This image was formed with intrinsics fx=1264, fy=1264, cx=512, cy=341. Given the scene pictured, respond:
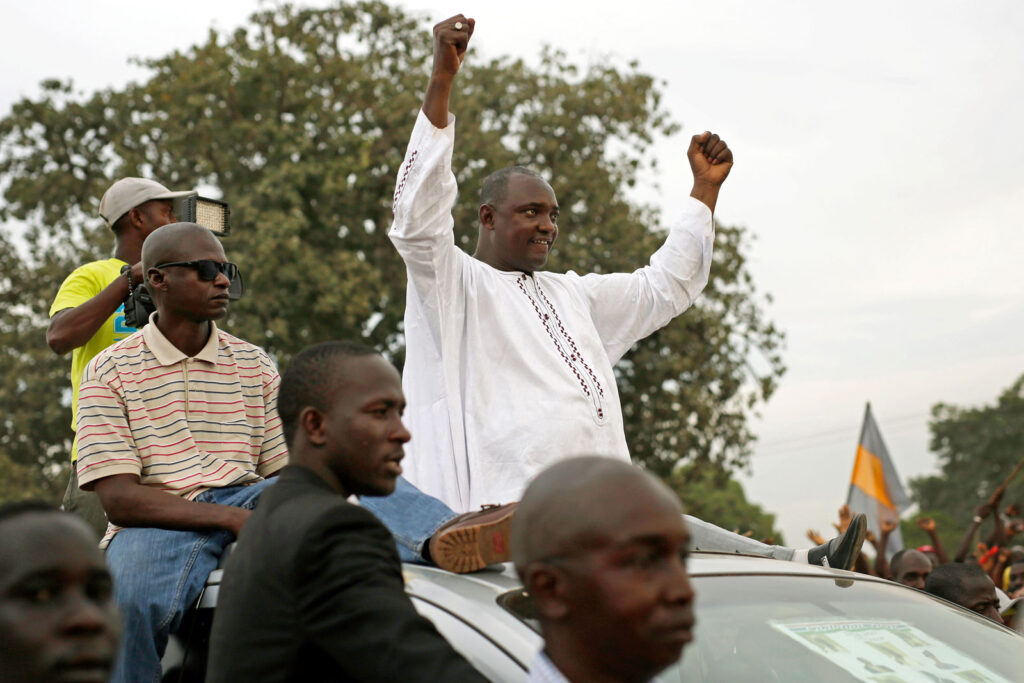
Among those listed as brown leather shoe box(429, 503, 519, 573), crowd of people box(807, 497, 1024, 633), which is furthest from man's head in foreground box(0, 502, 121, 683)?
crowd of people box(807, 497, 1024, 633)

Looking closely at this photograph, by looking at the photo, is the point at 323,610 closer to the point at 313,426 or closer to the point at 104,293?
the point at 313,426

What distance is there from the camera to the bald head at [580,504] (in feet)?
6.75

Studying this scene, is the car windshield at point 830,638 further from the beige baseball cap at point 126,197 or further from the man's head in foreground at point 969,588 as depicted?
the beige baseball cap at point 126,197

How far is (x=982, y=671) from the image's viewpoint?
2844 mm

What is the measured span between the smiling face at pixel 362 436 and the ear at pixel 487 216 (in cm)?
187

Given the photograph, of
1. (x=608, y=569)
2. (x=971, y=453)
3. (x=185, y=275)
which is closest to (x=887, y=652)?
(x=608, y=569)

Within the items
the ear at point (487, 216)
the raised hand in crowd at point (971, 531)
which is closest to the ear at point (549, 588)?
the ear at point (487, 216)

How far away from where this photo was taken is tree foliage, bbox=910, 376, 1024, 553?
44844 mm

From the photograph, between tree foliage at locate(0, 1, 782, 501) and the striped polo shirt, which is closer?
the striped polo shirt

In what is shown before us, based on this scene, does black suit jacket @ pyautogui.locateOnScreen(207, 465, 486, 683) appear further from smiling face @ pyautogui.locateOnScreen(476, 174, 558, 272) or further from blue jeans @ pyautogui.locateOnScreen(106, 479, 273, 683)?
smiling face @ pyautogui.locateOnScreen(476, 174, 558, 272)

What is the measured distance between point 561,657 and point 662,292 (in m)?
2.55

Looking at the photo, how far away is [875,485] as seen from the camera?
14.4 metres

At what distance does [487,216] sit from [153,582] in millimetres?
1838

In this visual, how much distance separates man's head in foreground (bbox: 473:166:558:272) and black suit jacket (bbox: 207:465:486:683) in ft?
6.66
